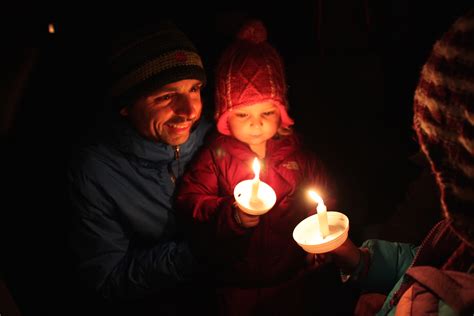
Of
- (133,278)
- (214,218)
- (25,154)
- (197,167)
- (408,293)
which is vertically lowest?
(133,278)

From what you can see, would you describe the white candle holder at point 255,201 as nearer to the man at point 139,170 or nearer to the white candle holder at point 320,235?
the white candle holder at point 320,235

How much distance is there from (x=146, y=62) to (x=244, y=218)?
105 centimetres

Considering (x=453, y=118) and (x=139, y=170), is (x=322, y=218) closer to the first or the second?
(x=453, y=118)

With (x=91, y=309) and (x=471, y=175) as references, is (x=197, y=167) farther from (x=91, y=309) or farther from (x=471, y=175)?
(x=471, y=175)

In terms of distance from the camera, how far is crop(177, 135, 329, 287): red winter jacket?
2131mm

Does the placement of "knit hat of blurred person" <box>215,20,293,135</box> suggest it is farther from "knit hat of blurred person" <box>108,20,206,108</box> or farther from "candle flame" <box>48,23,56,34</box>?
"candle flame" <box>48,23,56,34</box>

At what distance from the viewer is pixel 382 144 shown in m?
3.23

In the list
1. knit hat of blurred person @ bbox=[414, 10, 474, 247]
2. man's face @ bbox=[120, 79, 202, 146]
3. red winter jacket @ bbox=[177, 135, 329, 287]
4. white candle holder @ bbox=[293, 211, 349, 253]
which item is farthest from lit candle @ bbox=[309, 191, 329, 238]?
man's face @ bbox=[120, 79, 202, 146]

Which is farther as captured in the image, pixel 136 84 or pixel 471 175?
pixel 136 84

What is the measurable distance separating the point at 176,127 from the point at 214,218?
0.61 m

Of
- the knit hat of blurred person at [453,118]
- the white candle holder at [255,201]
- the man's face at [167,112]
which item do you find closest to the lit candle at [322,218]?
the white candle holder at [255,201]

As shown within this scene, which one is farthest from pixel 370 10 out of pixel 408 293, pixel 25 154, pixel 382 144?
pixel 25 154

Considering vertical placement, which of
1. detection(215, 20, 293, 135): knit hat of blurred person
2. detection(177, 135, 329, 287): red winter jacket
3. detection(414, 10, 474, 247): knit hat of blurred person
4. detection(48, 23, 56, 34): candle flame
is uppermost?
detection(48, 23, 56, 34): candle flame

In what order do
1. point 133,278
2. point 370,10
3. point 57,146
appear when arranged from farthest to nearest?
point 370,10 < point 57,146 < point 133,278
